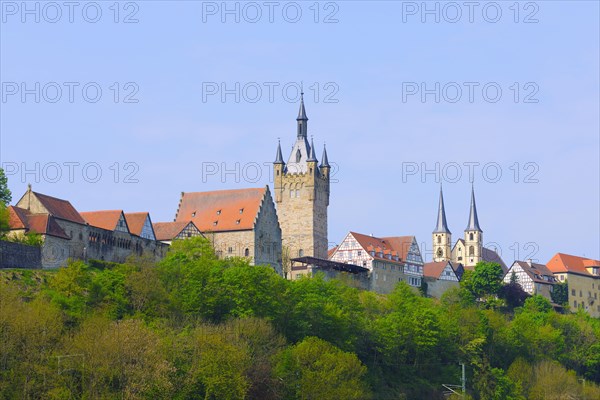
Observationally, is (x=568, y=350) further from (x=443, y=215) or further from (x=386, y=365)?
(x=443, y=215)

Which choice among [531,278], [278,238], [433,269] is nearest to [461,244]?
[531,278]

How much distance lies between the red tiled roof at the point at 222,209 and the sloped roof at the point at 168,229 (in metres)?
4.20

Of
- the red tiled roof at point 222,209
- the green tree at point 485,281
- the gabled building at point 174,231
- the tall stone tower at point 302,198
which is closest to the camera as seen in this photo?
the gabled building at point 174,231

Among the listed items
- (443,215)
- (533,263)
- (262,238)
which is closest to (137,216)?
(262,238)

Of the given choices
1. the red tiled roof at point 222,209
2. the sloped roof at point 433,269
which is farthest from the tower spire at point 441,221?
the red tiled roof at point 222,209

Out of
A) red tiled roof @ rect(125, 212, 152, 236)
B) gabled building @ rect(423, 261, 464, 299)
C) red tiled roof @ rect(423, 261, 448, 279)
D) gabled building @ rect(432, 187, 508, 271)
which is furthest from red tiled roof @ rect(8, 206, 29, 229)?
gabled building @ rect(432, 187, 508, 271)

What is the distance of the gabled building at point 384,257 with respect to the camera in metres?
136

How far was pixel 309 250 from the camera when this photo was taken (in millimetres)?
137750

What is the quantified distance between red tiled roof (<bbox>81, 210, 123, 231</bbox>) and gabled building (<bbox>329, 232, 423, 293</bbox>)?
36.0m

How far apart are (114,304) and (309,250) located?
52.1 meters

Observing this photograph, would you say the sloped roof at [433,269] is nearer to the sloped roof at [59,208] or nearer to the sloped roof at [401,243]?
the sloped roof at [401,243]

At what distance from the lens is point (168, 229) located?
392 ft

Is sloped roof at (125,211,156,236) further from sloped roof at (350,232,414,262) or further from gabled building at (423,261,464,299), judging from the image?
gabled building at (423,261,464,299)

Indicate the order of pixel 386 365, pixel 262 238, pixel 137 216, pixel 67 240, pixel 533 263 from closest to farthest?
pixel 67 240 → pixel 386 365 → pixel 137 216 → pixel 262 238 → pixel 533 263
